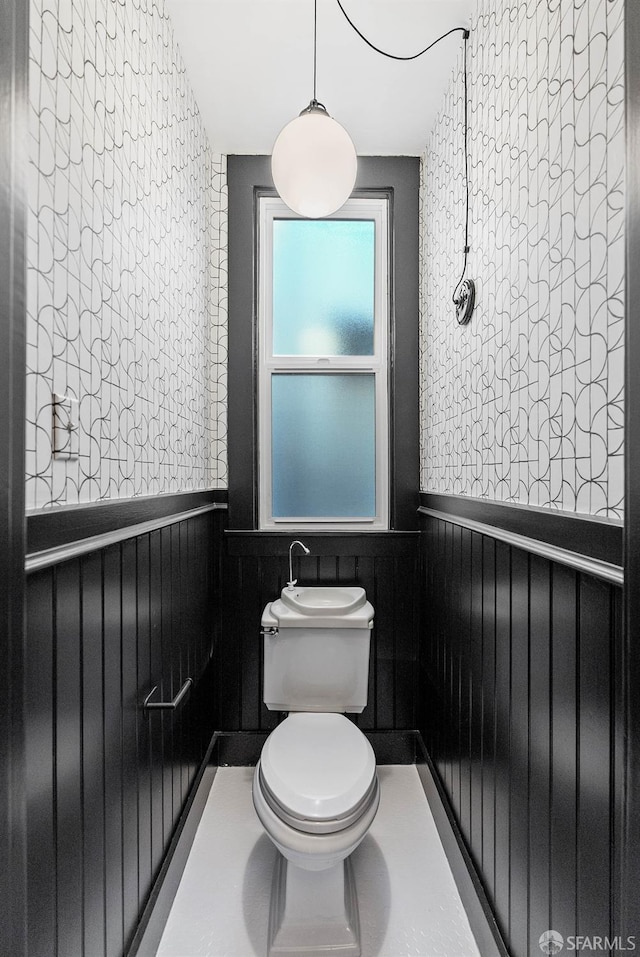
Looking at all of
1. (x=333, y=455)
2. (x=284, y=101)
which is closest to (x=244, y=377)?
(x=333, y=455)

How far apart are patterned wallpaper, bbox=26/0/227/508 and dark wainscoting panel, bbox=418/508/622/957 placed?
892 mm

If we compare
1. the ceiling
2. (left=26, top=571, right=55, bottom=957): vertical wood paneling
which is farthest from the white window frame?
(left=26, top=571, right=55, bottom=957): vertical wood paneling

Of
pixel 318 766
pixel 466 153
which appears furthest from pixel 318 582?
pixel 466 153

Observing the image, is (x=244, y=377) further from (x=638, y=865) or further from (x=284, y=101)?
(x=638, y=865)

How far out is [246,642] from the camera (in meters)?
2.21

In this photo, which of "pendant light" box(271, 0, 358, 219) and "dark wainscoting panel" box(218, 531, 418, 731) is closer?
"pendant light" box(271, 0, 358, 219)

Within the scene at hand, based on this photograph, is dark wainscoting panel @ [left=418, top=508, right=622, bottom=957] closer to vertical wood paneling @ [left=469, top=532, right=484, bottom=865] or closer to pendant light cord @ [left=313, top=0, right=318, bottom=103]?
vertical wood paneling @ [left=469, top=532, right=484, bottom=865]

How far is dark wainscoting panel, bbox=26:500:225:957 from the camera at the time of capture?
798 millimetres

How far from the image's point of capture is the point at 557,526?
0.97 meters

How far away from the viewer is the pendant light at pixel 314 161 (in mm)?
1564

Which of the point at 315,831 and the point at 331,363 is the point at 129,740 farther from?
the point at 331,363

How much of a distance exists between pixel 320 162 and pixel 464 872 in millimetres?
2098

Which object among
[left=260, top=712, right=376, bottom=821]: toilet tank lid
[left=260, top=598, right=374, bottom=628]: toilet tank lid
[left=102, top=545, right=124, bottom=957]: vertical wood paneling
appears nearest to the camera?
[left=102, top=545, right=124, bottom=957]: vertical wood paneling

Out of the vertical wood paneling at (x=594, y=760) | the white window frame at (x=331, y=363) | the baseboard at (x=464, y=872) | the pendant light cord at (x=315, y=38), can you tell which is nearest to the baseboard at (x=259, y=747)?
the baseboard at (x=464, y=872)
